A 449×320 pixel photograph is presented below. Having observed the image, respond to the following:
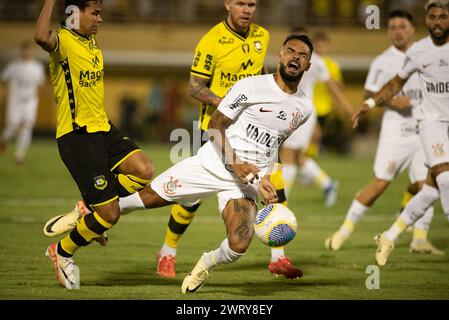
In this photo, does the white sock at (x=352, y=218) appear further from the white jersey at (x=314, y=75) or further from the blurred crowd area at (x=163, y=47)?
the blurred crowd area at (x=163, y=47)

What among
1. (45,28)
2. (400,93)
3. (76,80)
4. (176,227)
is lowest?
(176,227)

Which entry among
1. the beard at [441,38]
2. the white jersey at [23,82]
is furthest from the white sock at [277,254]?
the white jersey at [23,82]

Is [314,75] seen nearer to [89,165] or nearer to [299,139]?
[299,139]

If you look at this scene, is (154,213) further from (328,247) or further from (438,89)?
(438,89)

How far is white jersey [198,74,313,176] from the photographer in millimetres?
8398

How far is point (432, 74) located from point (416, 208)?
1533 mm

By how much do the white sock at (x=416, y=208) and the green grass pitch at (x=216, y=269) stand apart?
0.41m

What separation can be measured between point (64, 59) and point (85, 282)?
218 cm

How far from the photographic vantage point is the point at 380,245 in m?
10.5

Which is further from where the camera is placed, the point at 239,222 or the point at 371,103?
the point at 371,103

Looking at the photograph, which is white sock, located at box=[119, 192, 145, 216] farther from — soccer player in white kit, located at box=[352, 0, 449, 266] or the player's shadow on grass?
soccer player in white kit, located at box=[352, 0, 449, 266]

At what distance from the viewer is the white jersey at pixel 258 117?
840 centimetres

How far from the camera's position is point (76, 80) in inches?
340

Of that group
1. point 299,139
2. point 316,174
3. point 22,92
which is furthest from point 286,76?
point 22,92
